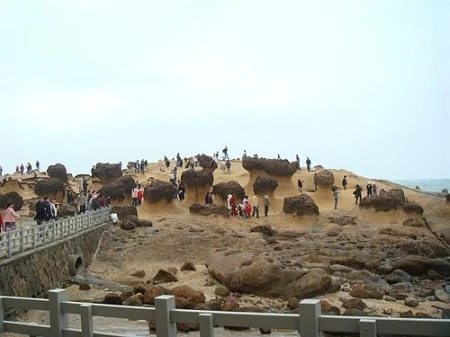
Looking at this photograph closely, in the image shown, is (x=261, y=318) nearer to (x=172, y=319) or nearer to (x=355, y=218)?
(x=172, y=319)

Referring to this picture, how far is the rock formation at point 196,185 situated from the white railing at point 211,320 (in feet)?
91.4

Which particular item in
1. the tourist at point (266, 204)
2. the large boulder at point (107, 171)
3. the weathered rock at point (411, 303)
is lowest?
the weathered rock at point (411, 303)

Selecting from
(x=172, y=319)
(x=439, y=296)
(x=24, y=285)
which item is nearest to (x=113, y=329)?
(x=24, y=285)

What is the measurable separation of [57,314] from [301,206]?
990 inches

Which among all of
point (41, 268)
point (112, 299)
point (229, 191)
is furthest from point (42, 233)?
point (229, 191)

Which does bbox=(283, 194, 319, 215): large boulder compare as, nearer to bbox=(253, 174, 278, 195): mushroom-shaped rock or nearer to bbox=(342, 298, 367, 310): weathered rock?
bbox=(253, 174, 278, 195): mushroom-shaped rock

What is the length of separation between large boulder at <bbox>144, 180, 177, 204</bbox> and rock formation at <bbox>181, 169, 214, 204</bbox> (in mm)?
2946

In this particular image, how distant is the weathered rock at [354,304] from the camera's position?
588 inches

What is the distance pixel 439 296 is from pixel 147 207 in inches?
770

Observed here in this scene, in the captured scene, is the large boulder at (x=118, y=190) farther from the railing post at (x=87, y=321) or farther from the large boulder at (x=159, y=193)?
the railing post at (x=87, y=321)

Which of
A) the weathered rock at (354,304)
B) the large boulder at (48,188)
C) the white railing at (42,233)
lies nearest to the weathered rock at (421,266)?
the weathered rock at (354,304)

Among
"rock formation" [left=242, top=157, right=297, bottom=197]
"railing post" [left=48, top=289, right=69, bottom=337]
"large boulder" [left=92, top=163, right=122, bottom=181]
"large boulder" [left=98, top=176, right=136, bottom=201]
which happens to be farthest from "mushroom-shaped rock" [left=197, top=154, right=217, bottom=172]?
"railing post" [left=48, top=289, right=69, bottom=337]

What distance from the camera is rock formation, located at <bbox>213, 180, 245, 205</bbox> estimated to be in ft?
115

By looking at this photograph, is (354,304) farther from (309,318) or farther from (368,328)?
(368,328)
